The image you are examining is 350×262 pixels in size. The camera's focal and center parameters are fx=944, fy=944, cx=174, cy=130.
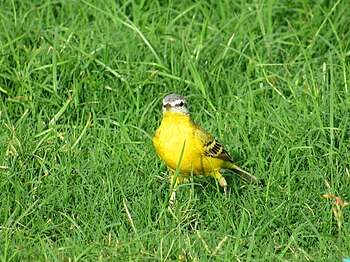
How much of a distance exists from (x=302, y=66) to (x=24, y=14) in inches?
107

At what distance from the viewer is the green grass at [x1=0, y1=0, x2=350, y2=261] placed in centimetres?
619

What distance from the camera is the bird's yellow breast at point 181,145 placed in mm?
6951

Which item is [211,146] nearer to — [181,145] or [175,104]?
[181,145]

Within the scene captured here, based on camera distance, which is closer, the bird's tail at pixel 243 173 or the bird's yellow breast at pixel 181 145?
the bird's yellow breast at pixel 181 145

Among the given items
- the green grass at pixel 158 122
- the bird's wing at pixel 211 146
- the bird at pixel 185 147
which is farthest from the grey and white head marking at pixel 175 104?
the green grass at pixel 158 122

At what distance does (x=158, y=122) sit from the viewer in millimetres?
8117

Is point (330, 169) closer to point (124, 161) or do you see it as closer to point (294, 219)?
point (294, 219)

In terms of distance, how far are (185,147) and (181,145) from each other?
0.04 meters

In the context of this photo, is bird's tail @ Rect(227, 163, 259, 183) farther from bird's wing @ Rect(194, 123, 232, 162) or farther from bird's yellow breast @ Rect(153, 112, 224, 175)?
bird's yellow breast @ Rect(153, 112, 224, 175)

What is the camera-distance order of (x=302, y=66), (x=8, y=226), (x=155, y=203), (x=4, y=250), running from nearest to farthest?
(x=4, y=250) → (x=8, y=226) → (x=155, y=203) → (x=302, y=66)

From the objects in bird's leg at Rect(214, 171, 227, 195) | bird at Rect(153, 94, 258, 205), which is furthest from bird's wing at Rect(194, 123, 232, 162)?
bird's leg at Rect(214, 171, 227, 195)

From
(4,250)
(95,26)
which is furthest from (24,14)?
(4,250)

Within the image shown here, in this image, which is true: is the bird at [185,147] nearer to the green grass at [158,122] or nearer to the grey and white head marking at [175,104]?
the grey and white head marking at [175,104]

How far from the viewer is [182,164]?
699cm
